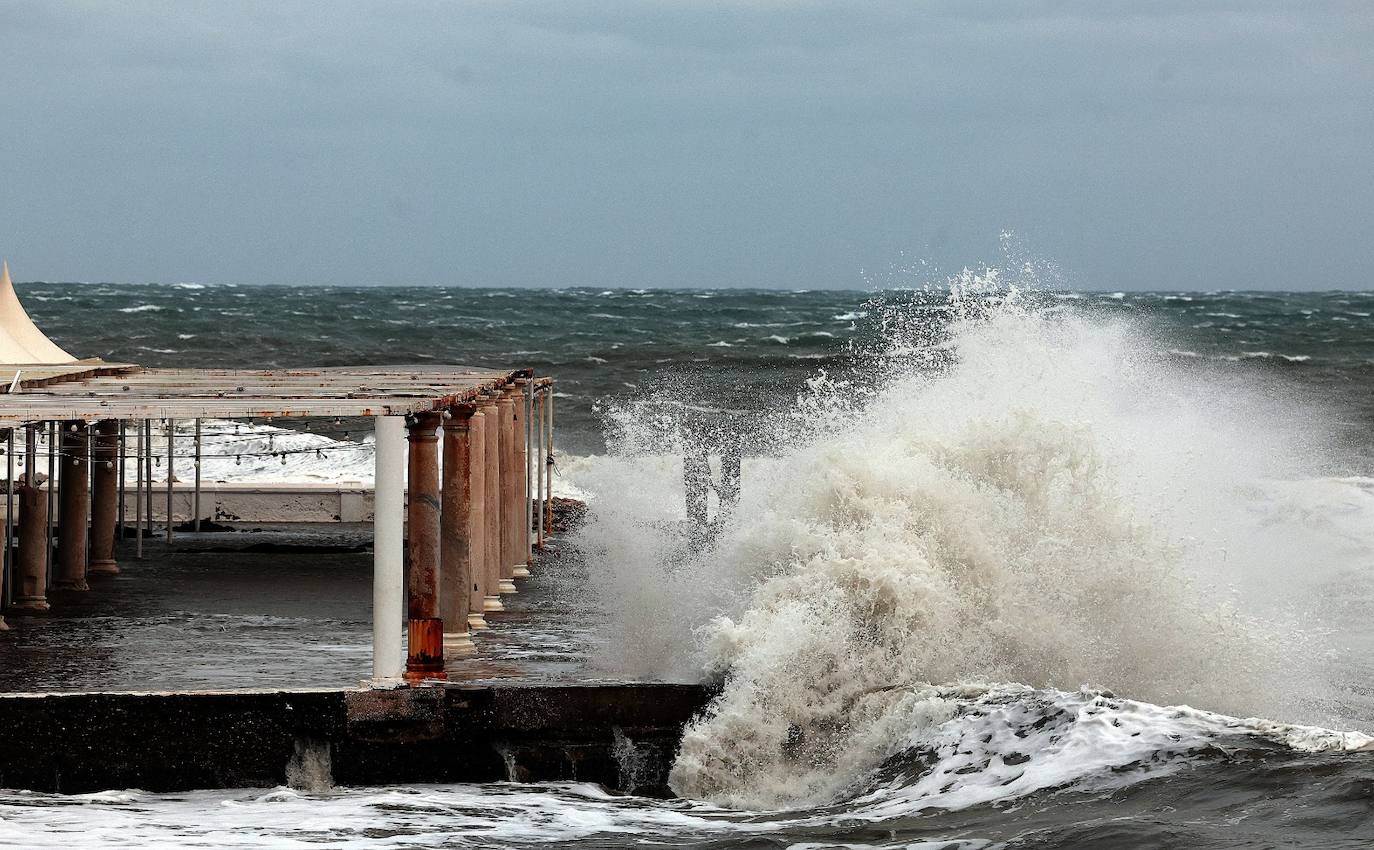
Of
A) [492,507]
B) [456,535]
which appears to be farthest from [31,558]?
[456,535]

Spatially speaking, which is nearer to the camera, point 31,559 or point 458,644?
point 458,644

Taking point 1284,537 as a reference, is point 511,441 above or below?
above

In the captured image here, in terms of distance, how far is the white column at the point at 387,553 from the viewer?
11.3 meters

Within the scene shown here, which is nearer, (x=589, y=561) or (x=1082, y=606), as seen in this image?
→ (x=1082, y=606)

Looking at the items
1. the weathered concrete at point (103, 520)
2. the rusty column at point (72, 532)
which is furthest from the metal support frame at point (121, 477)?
the rusty column at point (72, 532)

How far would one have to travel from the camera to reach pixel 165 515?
24.2 meters

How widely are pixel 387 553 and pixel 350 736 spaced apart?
114 centimetres

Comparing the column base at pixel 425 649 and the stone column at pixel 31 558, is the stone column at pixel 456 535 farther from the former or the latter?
the stone column at pixel 31 558

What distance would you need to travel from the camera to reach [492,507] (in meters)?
15.6

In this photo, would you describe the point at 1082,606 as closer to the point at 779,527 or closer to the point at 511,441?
the point at 779,527

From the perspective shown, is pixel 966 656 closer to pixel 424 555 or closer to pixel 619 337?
pixel 424 555

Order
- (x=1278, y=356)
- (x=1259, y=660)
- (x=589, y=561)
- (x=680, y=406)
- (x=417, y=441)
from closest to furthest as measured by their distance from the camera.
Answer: (x=417, y=441), (x=1259, y=660), (x=589, y=561), (x=680, y=406), (x=1278, y=356)

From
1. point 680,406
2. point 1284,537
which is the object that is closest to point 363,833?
point 1284,537

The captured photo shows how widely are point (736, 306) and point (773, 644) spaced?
75.2m
